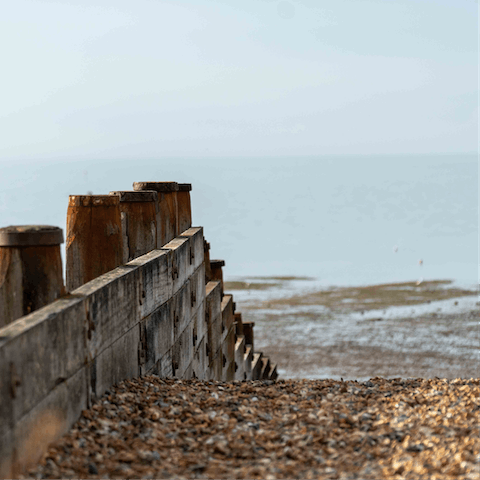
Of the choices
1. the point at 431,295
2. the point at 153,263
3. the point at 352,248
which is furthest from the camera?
the point at 352,248

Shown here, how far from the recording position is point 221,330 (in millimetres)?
12633

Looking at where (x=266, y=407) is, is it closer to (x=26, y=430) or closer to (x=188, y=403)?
(x=188, y=403)

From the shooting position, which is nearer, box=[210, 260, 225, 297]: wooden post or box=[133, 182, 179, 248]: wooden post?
box=[133, 182, 179, 248]: wooden post

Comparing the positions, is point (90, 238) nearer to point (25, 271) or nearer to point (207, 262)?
point (25, 271)

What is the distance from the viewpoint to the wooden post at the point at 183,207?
10602 mm

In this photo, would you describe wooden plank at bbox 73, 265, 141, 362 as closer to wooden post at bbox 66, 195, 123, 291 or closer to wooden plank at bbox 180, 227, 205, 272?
wooden post at bbox 66, 195, 123, 291

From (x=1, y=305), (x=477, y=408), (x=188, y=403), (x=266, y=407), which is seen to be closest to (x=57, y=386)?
(x=1, y=305)

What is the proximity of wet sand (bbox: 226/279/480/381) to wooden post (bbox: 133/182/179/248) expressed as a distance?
15.3m

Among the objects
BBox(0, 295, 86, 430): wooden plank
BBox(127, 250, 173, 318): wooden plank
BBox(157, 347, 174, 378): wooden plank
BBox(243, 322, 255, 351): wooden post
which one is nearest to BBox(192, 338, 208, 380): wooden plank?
BBox(157, 347, 174, 378): wooden plank

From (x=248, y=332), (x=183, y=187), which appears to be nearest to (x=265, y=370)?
(x=248, y=332)

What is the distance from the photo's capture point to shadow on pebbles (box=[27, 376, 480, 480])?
13.0 ft

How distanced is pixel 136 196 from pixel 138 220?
29 centimetres

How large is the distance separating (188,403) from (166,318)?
7.27ft

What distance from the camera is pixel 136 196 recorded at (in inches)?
315
